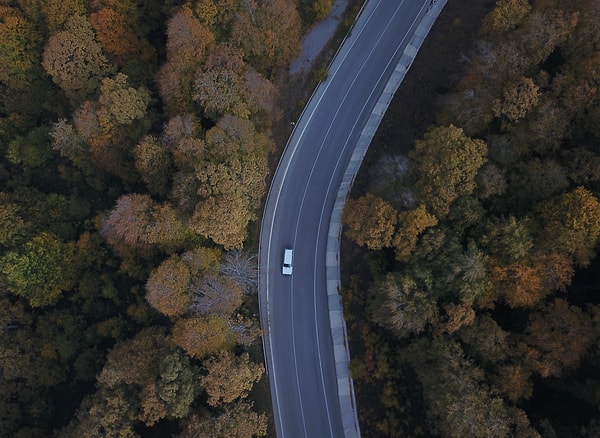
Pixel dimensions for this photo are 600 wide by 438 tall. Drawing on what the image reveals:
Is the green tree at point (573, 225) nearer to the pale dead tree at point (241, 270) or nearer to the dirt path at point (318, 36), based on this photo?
the pale dead tree at point (241, 270)

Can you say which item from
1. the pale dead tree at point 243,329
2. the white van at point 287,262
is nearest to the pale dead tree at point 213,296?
the pale dead tree at point 243,329

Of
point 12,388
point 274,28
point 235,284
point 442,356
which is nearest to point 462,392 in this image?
point 442,356

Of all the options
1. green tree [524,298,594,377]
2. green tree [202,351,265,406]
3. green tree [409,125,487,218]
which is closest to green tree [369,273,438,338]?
green tree [409,125,487,218]

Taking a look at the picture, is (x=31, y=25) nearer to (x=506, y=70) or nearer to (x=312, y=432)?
(x=506, y=70)

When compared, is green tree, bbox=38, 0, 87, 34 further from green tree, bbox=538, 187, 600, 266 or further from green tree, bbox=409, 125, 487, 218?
green tree, bbox=538, 187, 600, 266

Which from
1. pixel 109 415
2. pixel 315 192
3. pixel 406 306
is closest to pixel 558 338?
pixel 406 306
